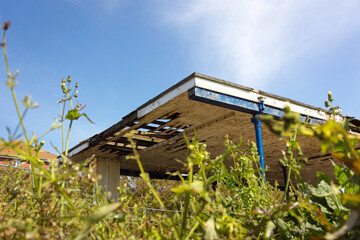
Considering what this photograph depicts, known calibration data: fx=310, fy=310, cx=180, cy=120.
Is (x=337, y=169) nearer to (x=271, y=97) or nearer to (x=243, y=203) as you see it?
(x=243, y=203)

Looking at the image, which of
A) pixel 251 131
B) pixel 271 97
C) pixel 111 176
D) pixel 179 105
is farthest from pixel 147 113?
pixel 111 176

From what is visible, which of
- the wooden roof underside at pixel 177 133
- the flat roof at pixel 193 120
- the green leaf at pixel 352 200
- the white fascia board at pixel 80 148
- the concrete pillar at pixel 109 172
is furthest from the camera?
the concrete pillar at pixel 109 172

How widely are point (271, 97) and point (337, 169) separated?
5.20 meters

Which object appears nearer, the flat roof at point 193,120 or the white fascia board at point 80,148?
the flat roof at point 193,120

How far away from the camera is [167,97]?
5.43 metres

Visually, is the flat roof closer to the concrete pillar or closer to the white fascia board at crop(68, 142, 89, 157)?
the white fascia board at crop(68, 142, 89, 157)

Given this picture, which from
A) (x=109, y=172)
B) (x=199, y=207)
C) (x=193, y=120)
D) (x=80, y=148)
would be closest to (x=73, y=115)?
(x=199, y=207)

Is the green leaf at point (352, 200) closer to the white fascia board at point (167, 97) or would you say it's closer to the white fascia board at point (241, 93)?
the white fascia board at point (241, 93)

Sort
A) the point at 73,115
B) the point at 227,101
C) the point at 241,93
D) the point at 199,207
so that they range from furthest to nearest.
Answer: the point at 241,93 < the point at 227,101 < the point at 73,115 < the point at 199,207

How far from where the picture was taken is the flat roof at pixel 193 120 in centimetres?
524

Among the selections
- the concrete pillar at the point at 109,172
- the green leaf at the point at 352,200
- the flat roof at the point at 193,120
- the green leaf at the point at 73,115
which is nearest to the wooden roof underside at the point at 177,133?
the flat roof at the point at 193,120

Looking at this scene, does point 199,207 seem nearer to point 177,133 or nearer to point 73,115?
point 73,115

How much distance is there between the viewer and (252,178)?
120 centimetres

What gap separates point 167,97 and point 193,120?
156 centimetres
